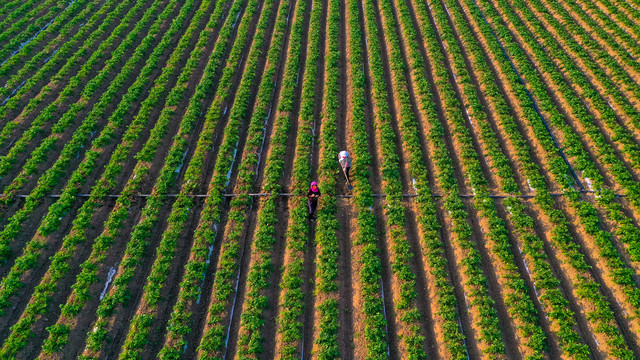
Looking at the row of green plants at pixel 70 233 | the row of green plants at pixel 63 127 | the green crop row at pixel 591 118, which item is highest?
the row of green plants at pixel 63 127

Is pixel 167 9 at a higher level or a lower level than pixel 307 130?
higher

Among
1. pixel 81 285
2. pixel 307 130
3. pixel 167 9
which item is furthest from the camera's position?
pixel 167 9

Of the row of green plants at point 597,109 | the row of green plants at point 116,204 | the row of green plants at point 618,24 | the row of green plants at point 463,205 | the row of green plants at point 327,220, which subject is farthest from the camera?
the row of green plants at point 618,24

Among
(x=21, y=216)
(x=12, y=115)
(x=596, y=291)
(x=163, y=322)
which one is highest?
(x=12, y=115)

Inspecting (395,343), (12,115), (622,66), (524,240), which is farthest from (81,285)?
(622,66)

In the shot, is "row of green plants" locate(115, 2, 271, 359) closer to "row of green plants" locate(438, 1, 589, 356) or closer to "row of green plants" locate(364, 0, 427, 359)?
"row of green plants" locate(364, 0, 427, 359)

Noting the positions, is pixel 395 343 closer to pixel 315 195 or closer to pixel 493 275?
pixel 493 275

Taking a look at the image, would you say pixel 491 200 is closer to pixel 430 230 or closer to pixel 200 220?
pixel 430 230

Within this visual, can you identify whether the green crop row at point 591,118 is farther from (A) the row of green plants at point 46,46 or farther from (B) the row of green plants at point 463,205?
(A) the row of green plants at point 46,46

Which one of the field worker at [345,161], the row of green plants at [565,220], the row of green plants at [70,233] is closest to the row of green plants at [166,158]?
the row of green plants at [70,233]
